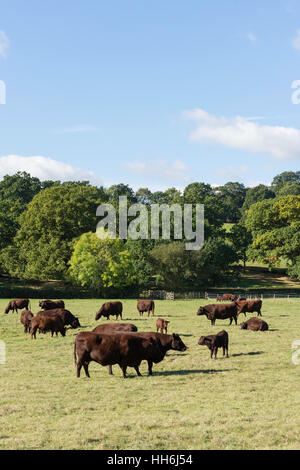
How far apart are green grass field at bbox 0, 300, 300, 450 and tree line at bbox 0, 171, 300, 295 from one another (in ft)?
125

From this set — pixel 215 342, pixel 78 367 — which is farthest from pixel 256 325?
pixel 78 367

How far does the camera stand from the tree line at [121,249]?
57812 millimetres

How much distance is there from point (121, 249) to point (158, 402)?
47406 millimetres

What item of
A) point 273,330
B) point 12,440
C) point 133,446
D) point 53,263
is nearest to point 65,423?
point 12,440

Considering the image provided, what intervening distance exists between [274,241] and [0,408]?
62.6 meters

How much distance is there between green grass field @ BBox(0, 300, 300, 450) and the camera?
9.18 m

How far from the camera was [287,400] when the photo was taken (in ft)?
39.8

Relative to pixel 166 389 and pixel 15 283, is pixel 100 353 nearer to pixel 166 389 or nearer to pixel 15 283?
pixel 166 389

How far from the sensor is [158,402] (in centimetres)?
1180

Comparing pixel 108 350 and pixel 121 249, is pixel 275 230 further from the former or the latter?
pixel 108 350

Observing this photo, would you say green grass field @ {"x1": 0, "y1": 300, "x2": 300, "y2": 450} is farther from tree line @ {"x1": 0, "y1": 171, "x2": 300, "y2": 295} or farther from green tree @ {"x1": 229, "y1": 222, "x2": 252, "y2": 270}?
green tree @ {"x1": 229, "y1": 222, "x2": 252, "y2": 270}

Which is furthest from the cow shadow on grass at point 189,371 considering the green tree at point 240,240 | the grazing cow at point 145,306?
the green tree at point 240,240

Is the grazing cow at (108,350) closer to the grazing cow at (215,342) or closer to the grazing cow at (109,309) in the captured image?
the grazing cow at (215,342)

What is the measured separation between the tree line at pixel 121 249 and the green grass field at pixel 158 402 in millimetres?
38090
